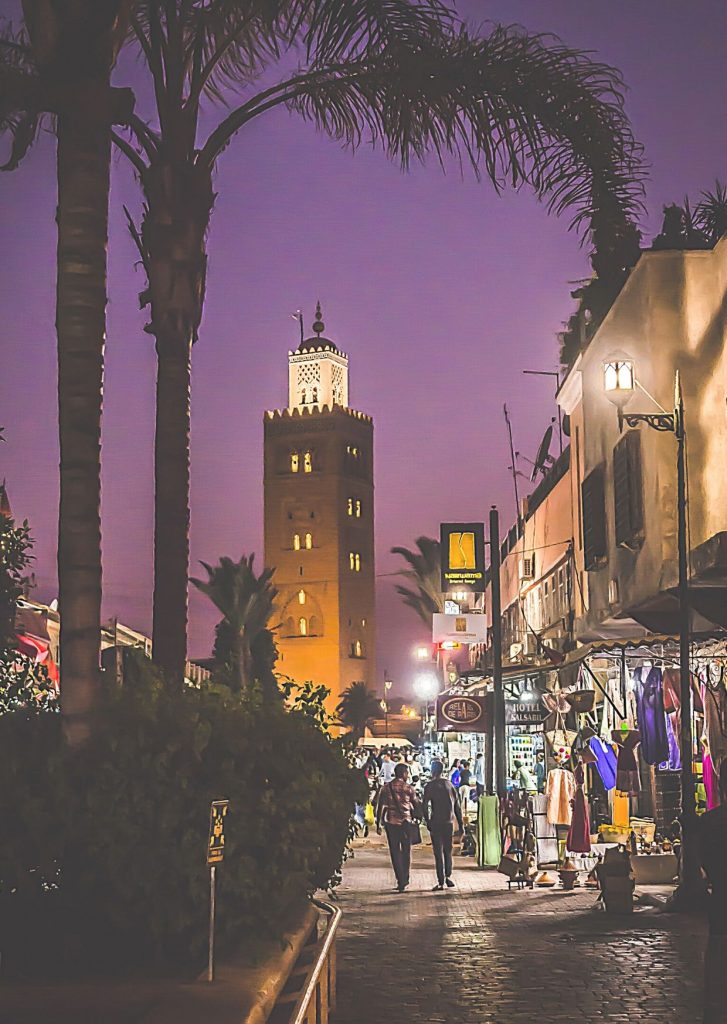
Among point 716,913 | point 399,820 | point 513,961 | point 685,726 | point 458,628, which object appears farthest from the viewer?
point 458,628

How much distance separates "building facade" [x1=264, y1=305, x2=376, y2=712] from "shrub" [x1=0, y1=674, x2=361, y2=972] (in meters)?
116

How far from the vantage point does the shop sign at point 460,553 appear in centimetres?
3897

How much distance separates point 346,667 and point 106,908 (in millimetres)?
119457

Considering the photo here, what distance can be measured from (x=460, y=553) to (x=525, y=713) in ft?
37.4

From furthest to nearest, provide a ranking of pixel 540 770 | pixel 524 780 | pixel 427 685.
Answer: pixel 427 685, pixel 540 770, pixel 524 780

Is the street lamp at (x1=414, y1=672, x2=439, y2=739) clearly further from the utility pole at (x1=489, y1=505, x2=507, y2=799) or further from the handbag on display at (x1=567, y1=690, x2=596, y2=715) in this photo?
the handbag on display at (x1=567, y1=690, x2=596, y2=715)

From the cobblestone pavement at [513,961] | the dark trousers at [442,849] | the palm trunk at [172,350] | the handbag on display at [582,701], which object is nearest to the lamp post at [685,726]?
the cobblestone pavement at [513,961]

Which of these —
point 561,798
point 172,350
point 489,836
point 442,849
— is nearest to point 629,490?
point 561,798

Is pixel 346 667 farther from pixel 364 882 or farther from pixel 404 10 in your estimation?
pixel 404 10

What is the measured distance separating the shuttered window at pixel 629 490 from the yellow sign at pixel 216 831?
17061 millimetres

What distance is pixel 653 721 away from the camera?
20859 millimetres

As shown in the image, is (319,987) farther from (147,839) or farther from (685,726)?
(685,726)

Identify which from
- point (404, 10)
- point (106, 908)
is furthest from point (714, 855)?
point (404, 10)

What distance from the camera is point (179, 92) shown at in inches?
493
